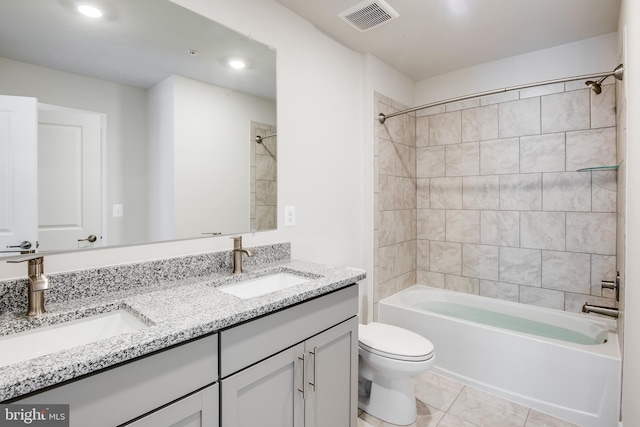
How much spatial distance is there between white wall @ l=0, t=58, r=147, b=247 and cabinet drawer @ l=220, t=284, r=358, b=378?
66 centimetres

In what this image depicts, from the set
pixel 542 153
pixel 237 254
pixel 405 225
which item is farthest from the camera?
pixel 405 225

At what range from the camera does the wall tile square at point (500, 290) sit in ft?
8.86

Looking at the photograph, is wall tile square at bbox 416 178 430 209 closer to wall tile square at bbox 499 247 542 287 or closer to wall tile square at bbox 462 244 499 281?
wall tile square at bbox 462 244 499 281

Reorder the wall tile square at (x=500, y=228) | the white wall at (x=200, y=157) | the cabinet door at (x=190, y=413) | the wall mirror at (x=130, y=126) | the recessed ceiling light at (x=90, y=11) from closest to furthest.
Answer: the cabinet door at (x=190, y=413) < the wall mirror at (x=130, y=126) < the recessed ceiling light at (x=90, y=11) < the white wall at (x=200, y=157) < the wall tile square at (x=500, y=228)

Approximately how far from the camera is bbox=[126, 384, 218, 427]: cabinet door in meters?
0.85

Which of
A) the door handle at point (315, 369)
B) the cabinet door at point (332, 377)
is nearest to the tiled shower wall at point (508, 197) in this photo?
the cabinet door at point (332, 377)

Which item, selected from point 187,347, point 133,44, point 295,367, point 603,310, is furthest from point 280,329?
point 603,310

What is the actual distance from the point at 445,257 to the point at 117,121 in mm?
2766

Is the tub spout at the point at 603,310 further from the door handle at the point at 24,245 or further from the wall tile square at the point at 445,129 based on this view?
the door handle at the point at 24,245

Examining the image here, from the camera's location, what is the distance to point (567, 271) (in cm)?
247

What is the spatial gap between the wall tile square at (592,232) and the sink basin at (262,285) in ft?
7.00

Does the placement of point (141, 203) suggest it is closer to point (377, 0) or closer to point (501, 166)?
point (377, 0)

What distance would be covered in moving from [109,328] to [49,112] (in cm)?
78

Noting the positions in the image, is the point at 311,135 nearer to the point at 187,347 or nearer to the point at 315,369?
the point at 315,369
